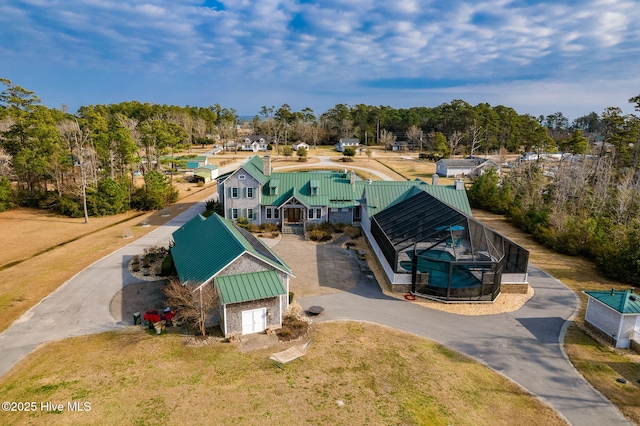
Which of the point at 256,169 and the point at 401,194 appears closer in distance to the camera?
the point at 401,194

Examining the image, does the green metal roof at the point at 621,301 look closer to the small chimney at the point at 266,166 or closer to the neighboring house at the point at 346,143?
the small chimney at the point at 266,166

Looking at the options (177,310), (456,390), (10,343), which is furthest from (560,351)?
(10,343)

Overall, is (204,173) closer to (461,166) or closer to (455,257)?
(461,166)

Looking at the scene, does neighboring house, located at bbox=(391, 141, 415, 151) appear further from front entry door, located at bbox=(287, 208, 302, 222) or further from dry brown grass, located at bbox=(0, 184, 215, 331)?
front entry door, located at bbox=(287, 208, 302, 222)

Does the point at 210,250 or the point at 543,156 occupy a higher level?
the point at 543,156

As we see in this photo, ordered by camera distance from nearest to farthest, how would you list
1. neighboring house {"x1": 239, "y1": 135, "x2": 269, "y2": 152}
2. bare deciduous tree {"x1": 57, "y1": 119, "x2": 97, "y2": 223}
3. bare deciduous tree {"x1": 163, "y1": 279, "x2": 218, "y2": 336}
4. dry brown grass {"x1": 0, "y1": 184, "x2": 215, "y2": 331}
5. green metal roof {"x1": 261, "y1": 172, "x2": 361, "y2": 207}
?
bare deciduous tree {"x1": 163, "y1": 279, "x2": 218, "y2": 336}, dry brown grass {"x1": 0, "y1": 184, "x2": 215, "y2": 331}, green metal roof {"x1": 261, "y1": 172, "x2": 361, "y2": 207}, bare deciduous tree {"x1": 57, "y1": 119, "x2": 97, "y2": 223}, neighboring house {"x1": 239, "y1": 135, "x2": 269, "y2": 152}

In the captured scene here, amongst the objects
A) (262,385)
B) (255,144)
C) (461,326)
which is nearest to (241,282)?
(262,385)

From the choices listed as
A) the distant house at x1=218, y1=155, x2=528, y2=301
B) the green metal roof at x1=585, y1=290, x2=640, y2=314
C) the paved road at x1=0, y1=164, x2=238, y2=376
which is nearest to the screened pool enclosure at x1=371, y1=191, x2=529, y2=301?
the distant house at x1=218, y1=155, x2=528, y2=301
